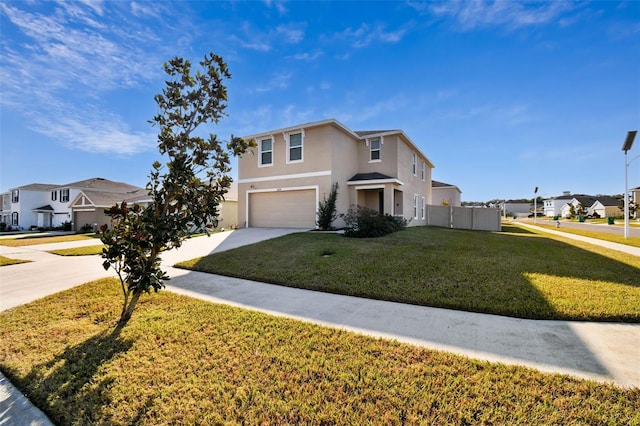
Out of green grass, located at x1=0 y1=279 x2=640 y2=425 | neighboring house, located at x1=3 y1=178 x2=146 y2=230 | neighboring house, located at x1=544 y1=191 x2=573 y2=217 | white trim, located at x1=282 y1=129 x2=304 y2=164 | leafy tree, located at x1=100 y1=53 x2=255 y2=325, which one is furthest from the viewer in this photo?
neighboring house, located at x1=544 y1=191 x2=573 y2=217

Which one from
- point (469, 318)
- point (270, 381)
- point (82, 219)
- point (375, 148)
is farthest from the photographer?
point (82, 219)

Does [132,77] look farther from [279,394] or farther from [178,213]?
[279,394]

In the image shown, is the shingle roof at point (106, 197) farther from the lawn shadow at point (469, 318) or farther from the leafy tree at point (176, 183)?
the leafy tree at point (176, 183)

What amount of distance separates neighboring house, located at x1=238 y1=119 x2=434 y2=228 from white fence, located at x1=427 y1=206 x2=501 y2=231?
5267mm

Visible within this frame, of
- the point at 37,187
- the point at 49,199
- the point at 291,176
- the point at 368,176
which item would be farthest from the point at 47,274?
the point at 37,187

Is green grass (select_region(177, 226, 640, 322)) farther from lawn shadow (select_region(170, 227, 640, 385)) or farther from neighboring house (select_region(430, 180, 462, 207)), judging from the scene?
neighboring house (select_region(430, 180, 462, 207))

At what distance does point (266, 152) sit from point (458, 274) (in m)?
13.8

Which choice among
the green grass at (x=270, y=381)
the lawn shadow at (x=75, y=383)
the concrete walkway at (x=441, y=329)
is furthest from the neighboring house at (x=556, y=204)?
the lawn shadow at (x=75, y=383)

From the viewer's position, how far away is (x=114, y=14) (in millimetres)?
7246

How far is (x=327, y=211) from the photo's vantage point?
14.4 m

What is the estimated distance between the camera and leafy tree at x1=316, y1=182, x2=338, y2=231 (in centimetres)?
1440

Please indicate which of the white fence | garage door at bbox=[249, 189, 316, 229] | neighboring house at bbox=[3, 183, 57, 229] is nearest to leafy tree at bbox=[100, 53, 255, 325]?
garage door at bbox=[249, 189, 316, 229]

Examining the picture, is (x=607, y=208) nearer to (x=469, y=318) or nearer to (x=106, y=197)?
(x=469, y=318)

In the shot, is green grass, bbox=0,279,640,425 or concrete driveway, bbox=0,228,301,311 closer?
green grass, bbox=0,279,640,425
